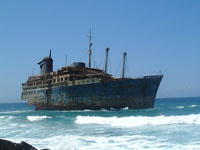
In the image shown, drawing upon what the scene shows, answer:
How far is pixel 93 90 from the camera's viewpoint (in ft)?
112

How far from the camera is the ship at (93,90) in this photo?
3300 cm

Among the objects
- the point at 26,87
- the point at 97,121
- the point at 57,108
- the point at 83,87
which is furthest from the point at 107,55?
the point at 26,87

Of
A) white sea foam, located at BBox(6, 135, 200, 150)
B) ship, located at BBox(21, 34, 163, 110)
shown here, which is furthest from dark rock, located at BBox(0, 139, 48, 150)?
ship, located at BBox(21, 34, 163, 110)

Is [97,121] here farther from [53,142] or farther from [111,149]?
[111,149]

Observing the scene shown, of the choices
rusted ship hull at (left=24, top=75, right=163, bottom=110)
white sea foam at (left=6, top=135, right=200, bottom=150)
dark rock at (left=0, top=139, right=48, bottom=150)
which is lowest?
white sea foam at (left=6, top=135, right=200, bottom=150)

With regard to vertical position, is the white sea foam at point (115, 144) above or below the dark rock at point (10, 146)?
below

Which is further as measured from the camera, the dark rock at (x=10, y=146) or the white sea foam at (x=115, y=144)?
the white sea foam at (x=115, y=144)

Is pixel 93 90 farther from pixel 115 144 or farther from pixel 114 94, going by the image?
pixel 115 144

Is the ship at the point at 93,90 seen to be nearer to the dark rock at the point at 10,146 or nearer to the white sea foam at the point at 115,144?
the white sea foam at the point at 115,144

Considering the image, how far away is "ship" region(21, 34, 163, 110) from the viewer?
33000mm

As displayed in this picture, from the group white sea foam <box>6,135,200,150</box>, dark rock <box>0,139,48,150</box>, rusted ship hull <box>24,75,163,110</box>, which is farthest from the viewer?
rusted ship hull <box>24,75,163,110</box>

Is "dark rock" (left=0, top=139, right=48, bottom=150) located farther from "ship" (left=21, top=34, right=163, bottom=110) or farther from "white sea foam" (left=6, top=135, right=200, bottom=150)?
"ship" (left=21, top=34, right=163, bottom=110)

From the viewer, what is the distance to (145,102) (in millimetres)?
34531

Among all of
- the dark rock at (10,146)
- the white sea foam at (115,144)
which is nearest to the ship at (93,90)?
the white sea foam at (115,144)
